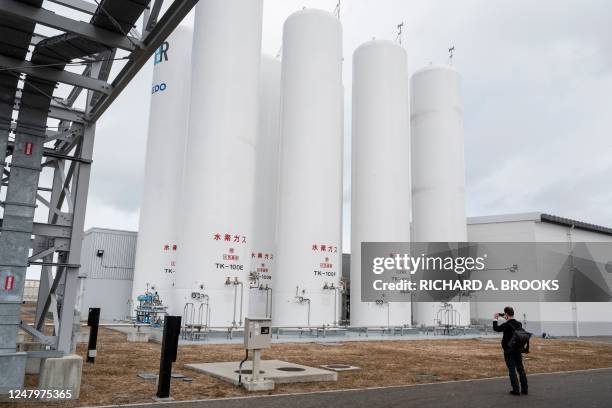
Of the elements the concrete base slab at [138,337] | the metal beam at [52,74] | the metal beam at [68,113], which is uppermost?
the metal beam at [52,74]

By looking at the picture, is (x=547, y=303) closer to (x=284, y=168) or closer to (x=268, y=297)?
(x=268, y=297)

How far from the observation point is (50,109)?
32.5ft

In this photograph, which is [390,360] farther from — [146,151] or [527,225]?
[527,225]

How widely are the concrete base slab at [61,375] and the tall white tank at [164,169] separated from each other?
1572 centimetres

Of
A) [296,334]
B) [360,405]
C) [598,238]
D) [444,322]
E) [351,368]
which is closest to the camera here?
[360,405]

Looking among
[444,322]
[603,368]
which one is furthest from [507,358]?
[444,322]

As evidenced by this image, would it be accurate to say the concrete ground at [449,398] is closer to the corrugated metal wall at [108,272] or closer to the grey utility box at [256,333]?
the grey utility box at [256,333]

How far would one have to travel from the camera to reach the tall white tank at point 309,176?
75.1 feet

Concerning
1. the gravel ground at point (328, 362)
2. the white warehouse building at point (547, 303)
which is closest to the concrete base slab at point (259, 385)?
the gravel ground at point (328, 362)

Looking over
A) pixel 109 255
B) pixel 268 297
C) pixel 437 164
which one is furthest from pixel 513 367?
pixel 109 255

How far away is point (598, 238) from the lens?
35.6 metres

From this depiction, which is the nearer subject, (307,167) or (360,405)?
(360,405)

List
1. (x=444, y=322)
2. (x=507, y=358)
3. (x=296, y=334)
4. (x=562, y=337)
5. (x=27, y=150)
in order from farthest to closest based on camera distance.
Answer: (x=562, y=337), (x=444, y=322), (x=296, y=334), (x=507, y=358), (x=27, y=150)

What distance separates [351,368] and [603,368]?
25.2 ft
